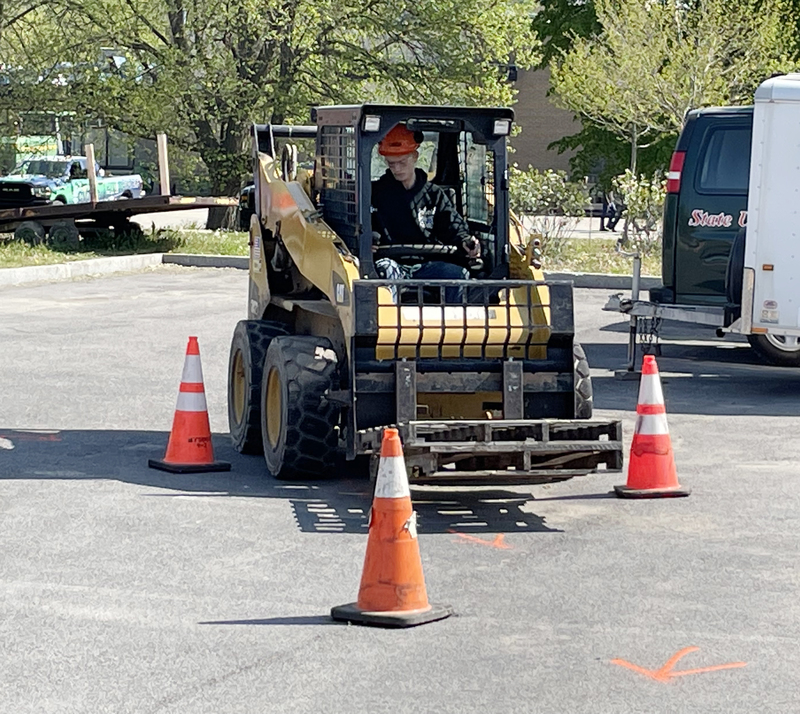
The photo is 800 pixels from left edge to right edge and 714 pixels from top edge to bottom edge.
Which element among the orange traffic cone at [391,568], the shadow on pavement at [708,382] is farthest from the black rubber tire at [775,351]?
the orange traffic cone at [391,568]

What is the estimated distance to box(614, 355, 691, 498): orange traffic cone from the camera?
8938mm

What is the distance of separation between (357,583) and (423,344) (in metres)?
2.25

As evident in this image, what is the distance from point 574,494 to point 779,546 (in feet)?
5.34

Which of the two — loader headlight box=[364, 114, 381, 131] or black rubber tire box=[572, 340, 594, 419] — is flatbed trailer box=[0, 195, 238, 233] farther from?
black rubber tire box=[572, 340, 594, 419]

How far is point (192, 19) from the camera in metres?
28.8

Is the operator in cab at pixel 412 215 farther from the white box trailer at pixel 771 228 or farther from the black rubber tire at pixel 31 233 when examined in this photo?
the black rubber tire at pixel 31 233

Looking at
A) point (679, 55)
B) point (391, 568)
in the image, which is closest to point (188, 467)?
point (391, 568)

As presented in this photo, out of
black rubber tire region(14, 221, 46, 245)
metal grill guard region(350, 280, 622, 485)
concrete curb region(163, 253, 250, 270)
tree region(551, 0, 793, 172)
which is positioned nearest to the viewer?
metal grill guard region(350, 280, 622, 485)

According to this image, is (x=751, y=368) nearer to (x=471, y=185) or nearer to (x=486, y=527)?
(x=471, y=185)

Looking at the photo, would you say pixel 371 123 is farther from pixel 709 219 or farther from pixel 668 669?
pixel 709 219

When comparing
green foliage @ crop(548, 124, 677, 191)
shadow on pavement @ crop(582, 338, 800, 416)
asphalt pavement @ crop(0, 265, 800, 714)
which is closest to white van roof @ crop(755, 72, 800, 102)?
shadow on pavement @ crop(582, 338, 800, 416)

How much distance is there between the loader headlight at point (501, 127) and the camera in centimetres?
959

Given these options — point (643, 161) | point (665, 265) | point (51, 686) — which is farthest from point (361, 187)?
point (643, 161)

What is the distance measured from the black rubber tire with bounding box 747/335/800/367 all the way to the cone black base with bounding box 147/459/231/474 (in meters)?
7.06
